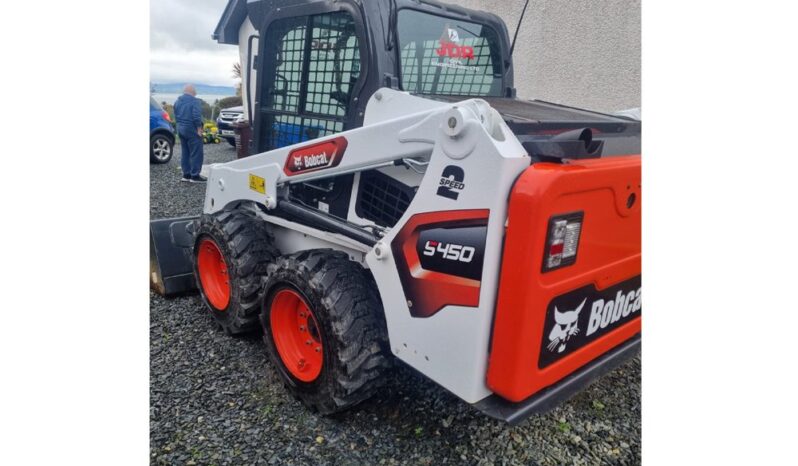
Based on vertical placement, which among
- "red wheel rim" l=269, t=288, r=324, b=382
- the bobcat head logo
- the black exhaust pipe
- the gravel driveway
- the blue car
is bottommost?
the gravel driveway

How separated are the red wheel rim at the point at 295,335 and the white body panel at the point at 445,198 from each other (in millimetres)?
508

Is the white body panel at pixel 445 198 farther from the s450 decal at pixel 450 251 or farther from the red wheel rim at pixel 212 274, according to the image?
the red wheel rim at pixel 212 274

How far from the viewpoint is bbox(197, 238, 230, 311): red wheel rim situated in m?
3.33

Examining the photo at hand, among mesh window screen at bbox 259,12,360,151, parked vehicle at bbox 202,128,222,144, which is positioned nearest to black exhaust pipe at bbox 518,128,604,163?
mesh window screen at bbox 259,12,360,151

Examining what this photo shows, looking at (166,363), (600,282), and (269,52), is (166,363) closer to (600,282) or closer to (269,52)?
(269,52)

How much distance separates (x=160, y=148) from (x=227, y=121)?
153 inches

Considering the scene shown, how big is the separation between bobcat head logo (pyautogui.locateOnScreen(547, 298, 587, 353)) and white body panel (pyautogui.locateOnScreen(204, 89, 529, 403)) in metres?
0.25

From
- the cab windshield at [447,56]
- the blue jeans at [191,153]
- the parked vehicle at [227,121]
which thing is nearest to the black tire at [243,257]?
the cab windshield at [447,56]

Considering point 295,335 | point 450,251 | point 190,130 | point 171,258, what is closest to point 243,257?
point 295,335

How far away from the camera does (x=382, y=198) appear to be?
2.38m

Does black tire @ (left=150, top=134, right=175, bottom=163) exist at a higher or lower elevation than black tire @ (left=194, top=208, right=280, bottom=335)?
higher

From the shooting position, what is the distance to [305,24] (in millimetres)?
2781

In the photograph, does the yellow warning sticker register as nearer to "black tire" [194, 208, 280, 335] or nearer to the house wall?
"black tire" [194, 208, 280, 335]

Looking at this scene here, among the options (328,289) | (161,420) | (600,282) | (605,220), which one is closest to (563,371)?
(600,282)
